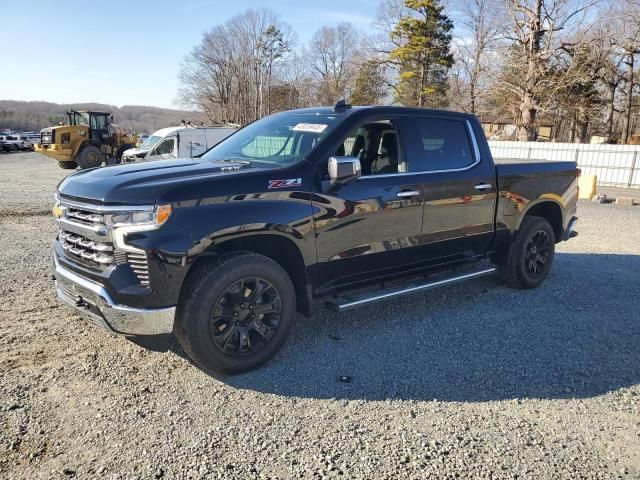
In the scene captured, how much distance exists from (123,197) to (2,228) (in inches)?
291

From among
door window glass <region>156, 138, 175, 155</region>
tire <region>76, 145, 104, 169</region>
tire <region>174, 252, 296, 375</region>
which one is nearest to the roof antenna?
tire <region>174, 252, 296, 375</region>

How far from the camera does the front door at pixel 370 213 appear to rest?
4.04 meters

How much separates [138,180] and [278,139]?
143 cm

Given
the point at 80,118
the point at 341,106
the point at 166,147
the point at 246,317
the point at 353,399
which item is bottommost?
the point at 353,399

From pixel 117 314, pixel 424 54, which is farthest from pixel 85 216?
pixel 424 54

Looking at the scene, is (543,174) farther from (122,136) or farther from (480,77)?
(480,77)

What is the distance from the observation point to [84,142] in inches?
975

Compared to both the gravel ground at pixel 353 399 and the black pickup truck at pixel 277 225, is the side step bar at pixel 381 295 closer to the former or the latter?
the black pickup truck at pixel 277 225

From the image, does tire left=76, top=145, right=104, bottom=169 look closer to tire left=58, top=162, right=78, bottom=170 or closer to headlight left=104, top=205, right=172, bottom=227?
tire left=58, top=162, right=78, bottom=170

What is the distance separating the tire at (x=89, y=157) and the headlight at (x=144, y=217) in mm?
23349

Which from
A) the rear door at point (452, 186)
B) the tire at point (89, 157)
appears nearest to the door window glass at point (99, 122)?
the tire at point (89, 157)

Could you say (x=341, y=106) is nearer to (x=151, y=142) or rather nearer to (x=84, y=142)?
(x=151, y=142)

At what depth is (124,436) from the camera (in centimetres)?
298

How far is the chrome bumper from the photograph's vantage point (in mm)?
3316
